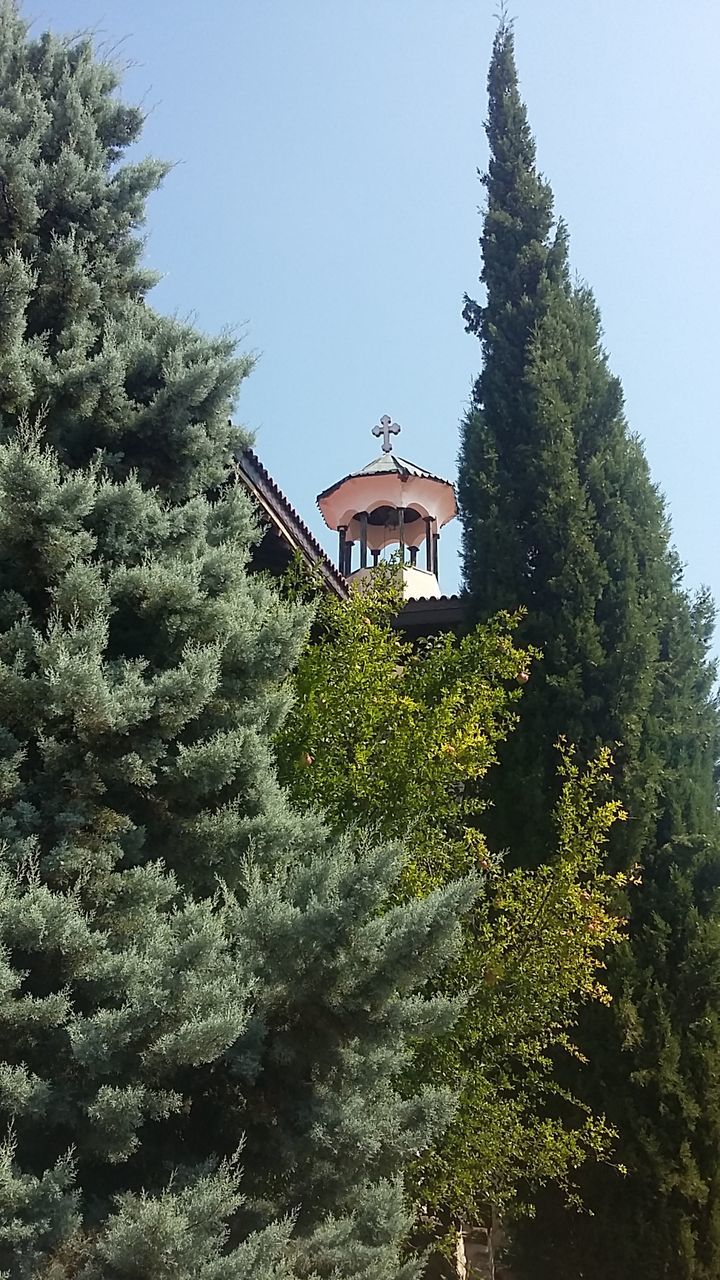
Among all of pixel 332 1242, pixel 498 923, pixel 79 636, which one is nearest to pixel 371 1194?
pixel 332 1242

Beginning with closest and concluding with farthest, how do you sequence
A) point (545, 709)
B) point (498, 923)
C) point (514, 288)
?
point (498, 923), point (545, 709), point (514, 288)

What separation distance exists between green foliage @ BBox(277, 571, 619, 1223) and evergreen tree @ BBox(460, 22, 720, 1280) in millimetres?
640

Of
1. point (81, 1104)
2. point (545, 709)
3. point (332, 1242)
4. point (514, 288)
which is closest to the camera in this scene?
point (81, 1104)

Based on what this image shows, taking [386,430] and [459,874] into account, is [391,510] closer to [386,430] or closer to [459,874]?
[386,430]

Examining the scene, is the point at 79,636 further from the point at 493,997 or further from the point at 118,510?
the point at 493,997

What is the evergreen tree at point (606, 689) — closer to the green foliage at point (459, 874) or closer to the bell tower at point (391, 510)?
the green foliage at point (459, 874)

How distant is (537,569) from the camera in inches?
315

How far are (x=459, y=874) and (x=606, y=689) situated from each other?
99.4 inches

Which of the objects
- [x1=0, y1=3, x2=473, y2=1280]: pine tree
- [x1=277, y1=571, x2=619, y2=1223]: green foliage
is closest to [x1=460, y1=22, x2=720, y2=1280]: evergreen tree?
[x1=277, y1=571, x2=619, y2=1223]: green foliage

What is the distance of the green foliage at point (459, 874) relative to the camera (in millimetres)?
4820

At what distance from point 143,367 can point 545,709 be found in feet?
12.9

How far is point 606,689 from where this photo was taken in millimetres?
7266

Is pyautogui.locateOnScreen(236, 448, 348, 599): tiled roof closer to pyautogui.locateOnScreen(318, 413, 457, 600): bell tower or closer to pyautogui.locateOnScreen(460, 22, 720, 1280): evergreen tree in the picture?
pyautogui.locateOnScreen(460, 22, 720, 1280): evergreen tree

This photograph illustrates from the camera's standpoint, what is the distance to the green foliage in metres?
4.82
